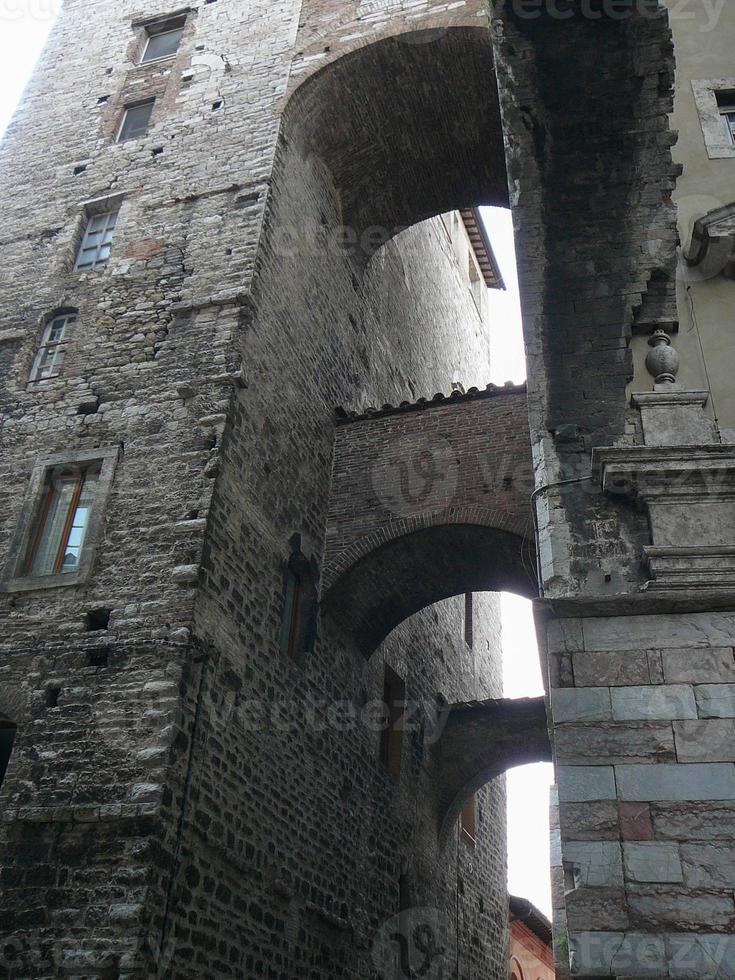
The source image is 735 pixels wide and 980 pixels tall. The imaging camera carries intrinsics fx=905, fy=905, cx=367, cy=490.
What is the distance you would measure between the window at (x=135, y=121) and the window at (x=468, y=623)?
8.25 metres

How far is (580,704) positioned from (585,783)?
37cm

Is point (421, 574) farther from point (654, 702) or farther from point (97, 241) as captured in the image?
point (654, 702)

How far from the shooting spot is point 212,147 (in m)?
10.5

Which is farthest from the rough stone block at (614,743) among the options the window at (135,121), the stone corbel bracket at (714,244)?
the window at (135,121)

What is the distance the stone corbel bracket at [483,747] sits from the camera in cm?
1183

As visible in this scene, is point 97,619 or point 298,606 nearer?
point 97,619

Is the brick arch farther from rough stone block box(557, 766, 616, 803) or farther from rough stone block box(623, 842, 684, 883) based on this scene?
rough stone block box(623, 842, 684, 883)

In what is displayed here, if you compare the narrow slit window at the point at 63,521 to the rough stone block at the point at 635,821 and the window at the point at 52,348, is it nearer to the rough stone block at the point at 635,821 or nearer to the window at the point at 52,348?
the window at the point at 52,348

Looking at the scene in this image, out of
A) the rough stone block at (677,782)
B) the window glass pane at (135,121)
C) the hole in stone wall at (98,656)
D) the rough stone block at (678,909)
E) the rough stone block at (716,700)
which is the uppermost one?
the window glass pane at (135,121)

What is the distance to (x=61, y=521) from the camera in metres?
7.85

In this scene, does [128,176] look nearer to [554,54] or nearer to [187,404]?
[187,404]

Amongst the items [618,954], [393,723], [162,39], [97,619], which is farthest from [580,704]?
[162,39]

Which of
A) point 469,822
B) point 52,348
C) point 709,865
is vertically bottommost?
point 709,865

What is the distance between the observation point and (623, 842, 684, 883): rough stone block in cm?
385
